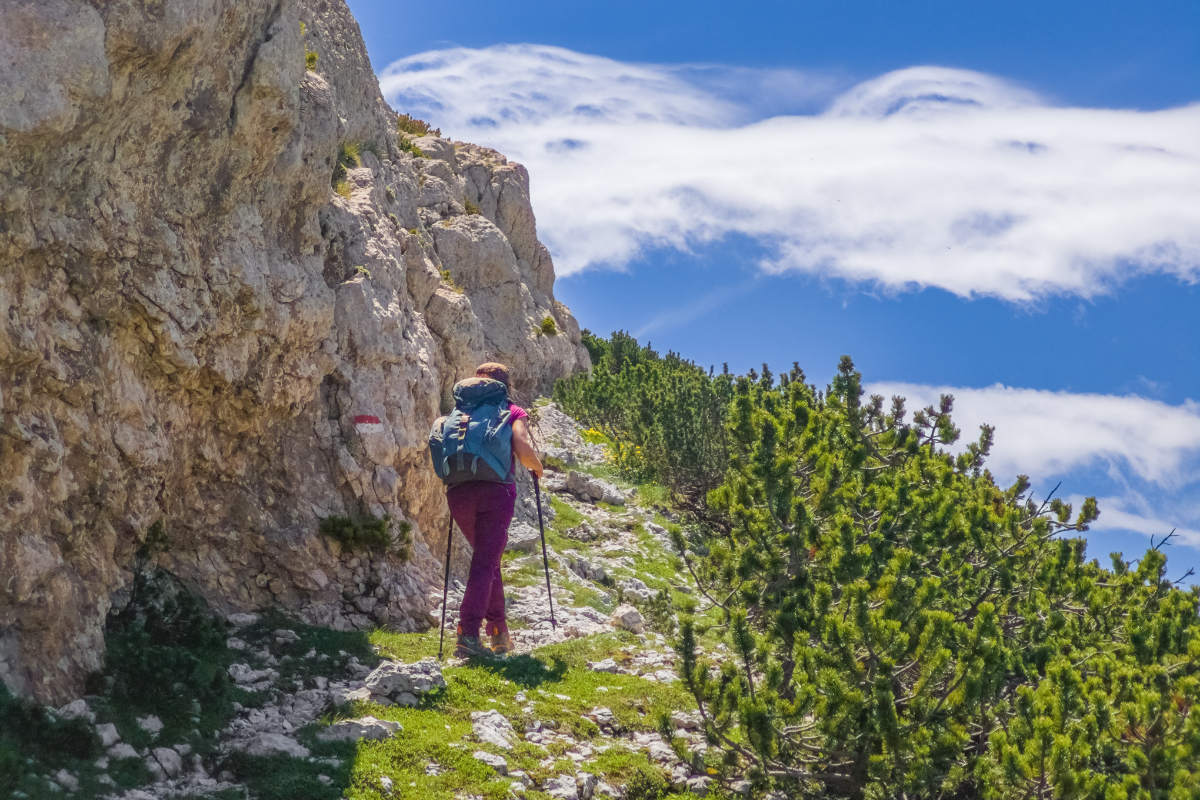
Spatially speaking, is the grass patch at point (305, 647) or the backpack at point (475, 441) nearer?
the grass patch at point (305, 647)

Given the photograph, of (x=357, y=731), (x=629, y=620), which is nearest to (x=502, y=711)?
(x=357, y=731)

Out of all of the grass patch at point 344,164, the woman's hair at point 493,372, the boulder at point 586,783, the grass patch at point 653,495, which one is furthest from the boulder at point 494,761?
the grass patch at point 653,495

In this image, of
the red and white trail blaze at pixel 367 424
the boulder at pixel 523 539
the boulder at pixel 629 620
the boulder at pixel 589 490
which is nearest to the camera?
the red and white trail blaze at pixel 367 424

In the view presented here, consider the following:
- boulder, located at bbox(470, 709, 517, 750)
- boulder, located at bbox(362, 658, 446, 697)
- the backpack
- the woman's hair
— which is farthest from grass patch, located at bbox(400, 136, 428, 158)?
boulder, located at bbox(470, 709, 517, 750)

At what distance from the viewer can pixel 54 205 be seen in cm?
668

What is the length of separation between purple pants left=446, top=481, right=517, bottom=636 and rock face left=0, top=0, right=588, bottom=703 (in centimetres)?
143

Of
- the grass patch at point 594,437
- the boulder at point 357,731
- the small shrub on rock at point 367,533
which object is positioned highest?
the grass patch at point 594,437

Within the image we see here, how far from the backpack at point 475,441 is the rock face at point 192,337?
188cm

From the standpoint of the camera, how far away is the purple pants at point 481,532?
8711mm

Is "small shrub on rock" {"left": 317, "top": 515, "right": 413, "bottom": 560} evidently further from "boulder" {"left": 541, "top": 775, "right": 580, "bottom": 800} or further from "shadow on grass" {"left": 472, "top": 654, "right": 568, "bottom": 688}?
"boulder" {"left": 541, "top": 775, "right": 580, "bottom": 800}

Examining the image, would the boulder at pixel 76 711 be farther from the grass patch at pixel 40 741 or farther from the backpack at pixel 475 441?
the backpack at pixel 475 441

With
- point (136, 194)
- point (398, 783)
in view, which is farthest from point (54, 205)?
point (398, 783)

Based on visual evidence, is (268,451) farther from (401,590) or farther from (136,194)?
(136,194)

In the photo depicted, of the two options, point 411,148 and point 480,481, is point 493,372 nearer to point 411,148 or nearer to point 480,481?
point 480,481
